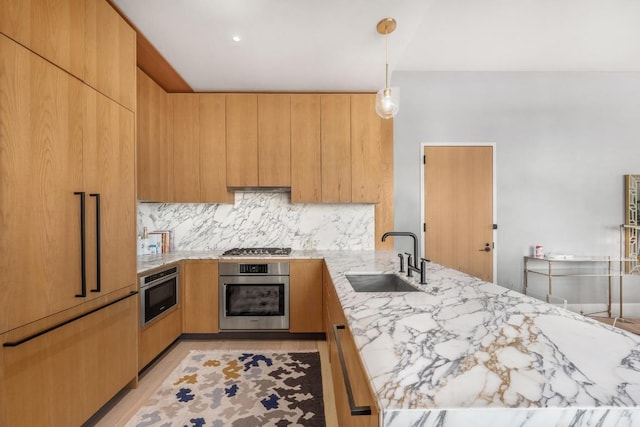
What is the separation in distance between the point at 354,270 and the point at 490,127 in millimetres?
2892

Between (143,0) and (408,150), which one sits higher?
(143,0)

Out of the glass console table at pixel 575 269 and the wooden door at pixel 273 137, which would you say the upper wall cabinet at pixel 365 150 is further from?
the glass console table at pixel 575 269

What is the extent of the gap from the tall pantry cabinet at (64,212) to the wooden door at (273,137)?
1.33 m

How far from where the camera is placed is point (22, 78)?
1253 mm

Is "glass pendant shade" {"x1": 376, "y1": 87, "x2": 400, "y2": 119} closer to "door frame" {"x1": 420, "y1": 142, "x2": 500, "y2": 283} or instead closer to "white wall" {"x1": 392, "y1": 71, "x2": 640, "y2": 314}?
"white wall" {"x1": 392, "y1": 71, "x2": 640, "y2": 314}

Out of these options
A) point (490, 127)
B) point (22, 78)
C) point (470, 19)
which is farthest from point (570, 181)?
point (22, 78)

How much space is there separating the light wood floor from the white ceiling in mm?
2616

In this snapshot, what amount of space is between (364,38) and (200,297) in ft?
9.03

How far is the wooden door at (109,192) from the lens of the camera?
5.29ft

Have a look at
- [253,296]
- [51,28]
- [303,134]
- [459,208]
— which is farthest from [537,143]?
[51,28]

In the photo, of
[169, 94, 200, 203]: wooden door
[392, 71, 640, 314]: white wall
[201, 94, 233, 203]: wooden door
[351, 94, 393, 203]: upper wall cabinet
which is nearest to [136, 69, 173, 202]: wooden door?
[169, 94, 200, 203]: wooden door

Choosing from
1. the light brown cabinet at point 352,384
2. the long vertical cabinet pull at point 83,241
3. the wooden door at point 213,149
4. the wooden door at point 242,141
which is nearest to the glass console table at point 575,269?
the light brown cabinet at point 352,384

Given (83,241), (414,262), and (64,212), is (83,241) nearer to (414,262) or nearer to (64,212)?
(64,212)

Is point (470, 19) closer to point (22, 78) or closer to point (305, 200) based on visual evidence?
point (305, 200)
